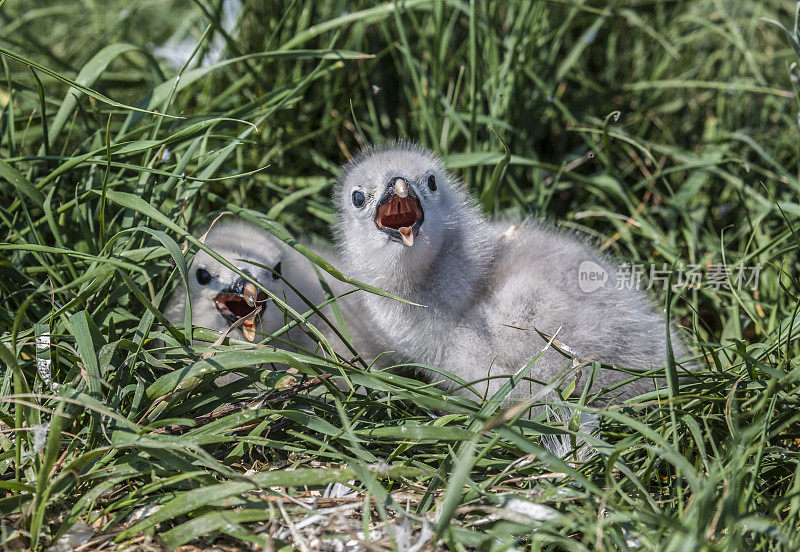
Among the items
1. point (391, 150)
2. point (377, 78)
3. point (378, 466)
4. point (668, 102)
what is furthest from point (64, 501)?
point (668, 102)

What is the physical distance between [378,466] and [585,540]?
55 centimetres

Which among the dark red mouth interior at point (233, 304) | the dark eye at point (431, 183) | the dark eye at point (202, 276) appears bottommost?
the dark red mouth interior at point (233, 304)

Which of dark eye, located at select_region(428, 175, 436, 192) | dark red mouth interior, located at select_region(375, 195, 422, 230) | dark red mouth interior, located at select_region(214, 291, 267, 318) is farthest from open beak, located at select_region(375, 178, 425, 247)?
dark red mouth interior, located at select_region(214, 291, 267, 318)

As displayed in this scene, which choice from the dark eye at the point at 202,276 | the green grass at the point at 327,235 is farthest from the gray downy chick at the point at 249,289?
the green grass at the point at 327,235

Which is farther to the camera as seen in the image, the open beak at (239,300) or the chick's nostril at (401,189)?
the open beak at (239,300)

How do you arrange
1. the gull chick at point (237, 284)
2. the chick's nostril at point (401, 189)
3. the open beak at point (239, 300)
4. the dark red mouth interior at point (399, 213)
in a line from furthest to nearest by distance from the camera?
the gull chick at point (237, 284)
the open beak at point (239, 300)
the dark red mouth interior at point (399, 213)
the chick's nostril at point (401, 189)

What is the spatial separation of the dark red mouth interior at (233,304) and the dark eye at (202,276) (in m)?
0.10

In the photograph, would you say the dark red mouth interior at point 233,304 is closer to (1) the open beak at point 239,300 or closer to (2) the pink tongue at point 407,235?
(1) the open beak at point 239,300

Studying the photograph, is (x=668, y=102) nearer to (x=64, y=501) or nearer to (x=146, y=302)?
(x=146, y=302)

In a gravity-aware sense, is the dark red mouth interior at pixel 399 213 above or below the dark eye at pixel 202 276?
above

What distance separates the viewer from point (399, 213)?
2.33 metres

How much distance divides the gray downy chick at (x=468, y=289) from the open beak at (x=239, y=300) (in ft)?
1.20

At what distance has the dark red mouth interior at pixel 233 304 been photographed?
2543mm

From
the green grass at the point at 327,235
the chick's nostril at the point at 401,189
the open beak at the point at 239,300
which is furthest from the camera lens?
the open beak at the point at 239,300
